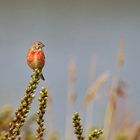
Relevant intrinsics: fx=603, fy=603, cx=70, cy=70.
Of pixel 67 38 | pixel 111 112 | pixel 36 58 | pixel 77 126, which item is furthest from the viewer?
pixel 67 38

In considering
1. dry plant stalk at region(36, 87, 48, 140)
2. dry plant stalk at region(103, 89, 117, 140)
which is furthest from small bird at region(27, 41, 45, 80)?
dry plant stalk at region(103, 89, 117, 140)

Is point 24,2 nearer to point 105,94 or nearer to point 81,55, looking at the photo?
point 81,55

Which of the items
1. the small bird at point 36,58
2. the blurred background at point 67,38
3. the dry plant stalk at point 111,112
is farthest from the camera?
the blurred background at point 67,38

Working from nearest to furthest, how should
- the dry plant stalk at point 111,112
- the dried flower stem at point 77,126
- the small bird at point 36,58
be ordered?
the dried flower stem at point 77,126 < the small bird at point 36,58 < the dry plant stalk at point 111,112

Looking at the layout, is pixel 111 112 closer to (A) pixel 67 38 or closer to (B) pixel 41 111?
(B) pixel 41 111

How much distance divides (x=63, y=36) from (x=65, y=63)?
3384 millimetres

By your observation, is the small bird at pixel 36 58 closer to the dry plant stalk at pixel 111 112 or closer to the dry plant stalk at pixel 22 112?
the dry plant stalk at pixel 22 112

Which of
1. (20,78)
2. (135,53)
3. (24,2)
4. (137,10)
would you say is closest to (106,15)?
(137,10)

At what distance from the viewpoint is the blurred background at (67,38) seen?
9.53 m

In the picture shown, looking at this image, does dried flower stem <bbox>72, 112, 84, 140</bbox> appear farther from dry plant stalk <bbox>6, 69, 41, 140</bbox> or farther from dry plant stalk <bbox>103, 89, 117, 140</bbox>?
dry plant stalk <bbox>103, 89, 117, 140</bbox>

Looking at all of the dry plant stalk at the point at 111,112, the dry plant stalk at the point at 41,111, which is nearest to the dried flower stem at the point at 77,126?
the dry plant stalk at the point at 41,111

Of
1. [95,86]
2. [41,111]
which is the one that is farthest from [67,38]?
[41,111]

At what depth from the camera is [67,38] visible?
1516 centimetres

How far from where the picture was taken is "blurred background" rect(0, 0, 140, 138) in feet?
31.3
